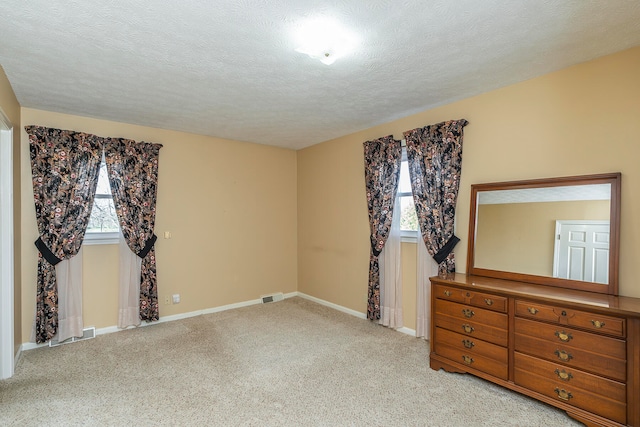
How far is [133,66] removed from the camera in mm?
2439

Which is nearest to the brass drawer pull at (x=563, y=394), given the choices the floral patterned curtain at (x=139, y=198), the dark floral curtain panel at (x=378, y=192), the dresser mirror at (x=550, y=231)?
the dresser mirror at (x=550, y=231)

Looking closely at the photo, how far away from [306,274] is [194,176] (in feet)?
7.81

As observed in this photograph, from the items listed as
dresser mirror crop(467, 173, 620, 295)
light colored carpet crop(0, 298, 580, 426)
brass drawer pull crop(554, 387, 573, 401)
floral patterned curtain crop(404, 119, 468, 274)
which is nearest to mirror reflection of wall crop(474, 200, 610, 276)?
dresser mirror crop(467, 173, 620, 295)

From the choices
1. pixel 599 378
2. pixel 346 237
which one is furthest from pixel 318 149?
pixel 599 378

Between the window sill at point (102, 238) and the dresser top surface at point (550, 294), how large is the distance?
3692 millimetres

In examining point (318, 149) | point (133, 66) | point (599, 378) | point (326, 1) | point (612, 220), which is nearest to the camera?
point (326, 1)

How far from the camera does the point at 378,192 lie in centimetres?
398

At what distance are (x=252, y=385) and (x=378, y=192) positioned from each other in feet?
8.36

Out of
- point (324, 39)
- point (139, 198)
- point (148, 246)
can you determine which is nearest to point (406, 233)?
point (324, 39)

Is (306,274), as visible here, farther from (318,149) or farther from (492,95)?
(492,95)

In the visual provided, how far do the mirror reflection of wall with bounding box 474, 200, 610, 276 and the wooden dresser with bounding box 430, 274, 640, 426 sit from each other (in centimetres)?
19

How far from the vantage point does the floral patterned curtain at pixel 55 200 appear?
3303 mm

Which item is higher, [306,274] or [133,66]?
[133,66]

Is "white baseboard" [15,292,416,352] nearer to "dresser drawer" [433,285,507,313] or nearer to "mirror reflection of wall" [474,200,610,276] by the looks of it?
"dresser drawer" [433,285,507,313]
